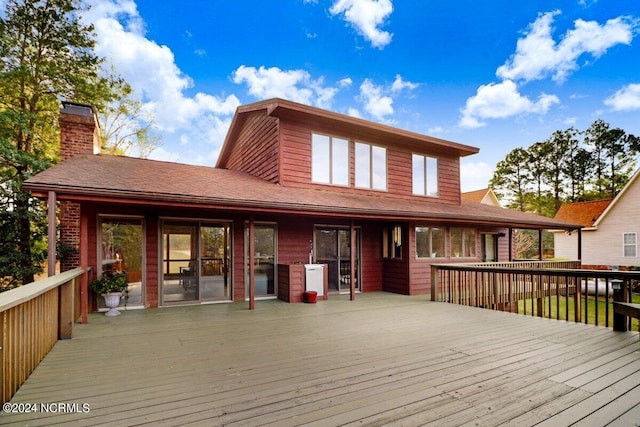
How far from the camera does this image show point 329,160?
910cm

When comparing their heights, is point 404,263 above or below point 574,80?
below

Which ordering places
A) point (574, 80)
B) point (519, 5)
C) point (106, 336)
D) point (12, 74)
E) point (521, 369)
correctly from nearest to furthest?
point (521, 369) < point (106, 336) < point (12, 74) < point (519, 5) < point (574, 80)

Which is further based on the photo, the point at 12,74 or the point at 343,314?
the point at 12,74

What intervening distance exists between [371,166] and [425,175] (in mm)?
2183

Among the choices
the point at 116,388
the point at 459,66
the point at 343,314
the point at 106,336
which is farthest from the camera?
the point at 459,66

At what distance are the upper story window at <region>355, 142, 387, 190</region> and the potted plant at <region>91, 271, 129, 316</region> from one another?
6.32m

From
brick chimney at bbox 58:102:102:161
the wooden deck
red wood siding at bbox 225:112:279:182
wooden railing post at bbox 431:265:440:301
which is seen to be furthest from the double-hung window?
brick chimney at bbox 58:102:102:161

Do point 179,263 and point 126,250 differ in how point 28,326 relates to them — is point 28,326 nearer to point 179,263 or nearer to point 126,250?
point 126,250

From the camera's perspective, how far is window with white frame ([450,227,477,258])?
1019 centimetres

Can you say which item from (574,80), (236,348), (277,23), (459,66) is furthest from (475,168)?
(236,348)

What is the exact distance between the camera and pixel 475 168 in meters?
37.2

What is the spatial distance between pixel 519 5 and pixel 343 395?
18493 millimetres

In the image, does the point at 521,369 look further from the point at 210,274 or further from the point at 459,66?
the point at 459,66

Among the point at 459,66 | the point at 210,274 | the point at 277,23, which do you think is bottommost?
the point at 210,274
